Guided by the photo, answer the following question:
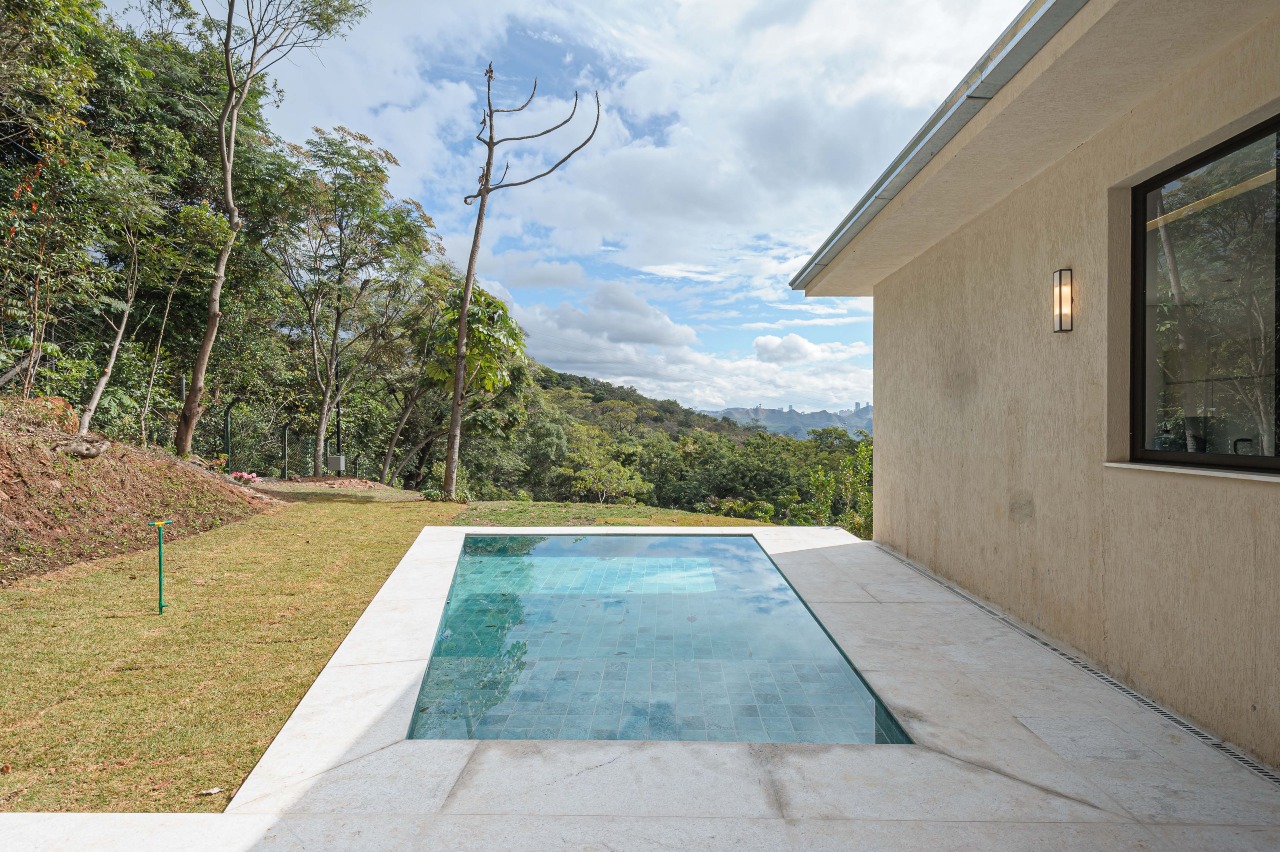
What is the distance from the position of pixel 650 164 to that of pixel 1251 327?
1521cm

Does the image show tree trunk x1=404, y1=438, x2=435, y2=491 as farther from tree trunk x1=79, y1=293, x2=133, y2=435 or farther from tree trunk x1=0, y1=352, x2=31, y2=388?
tree trunk x1=0, y1=352, x2=31, y2=388

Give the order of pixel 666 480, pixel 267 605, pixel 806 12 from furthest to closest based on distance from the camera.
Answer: pixel 666 480
pixel 806 12
pixel 267 605

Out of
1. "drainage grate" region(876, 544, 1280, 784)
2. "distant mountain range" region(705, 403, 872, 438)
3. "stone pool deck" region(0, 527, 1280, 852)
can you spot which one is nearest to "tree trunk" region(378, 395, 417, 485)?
"distant mountain range" region(705, 403, 872, 438)

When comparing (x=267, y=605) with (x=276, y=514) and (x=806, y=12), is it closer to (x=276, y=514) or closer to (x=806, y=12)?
(x=276, y=514)

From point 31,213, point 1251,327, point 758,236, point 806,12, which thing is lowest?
point 1251,327

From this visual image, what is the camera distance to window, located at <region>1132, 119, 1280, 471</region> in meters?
2.83

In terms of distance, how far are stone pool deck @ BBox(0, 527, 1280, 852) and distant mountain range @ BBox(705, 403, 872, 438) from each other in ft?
57.7

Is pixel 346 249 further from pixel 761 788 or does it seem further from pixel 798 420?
pixel 798 420

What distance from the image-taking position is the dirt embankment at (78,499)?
6.00 m

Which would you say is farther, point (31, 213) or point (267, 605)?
point (31, 213)

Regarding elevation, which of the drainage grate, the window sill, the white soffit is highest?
the white soffit

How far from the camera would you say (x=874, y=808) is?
238 cm

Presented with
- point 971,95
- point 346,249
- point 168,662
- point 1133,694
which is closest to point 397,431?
point 346,249

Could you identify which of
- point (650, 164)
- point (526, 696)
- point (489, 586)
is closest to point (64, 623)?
point (489, 586)
